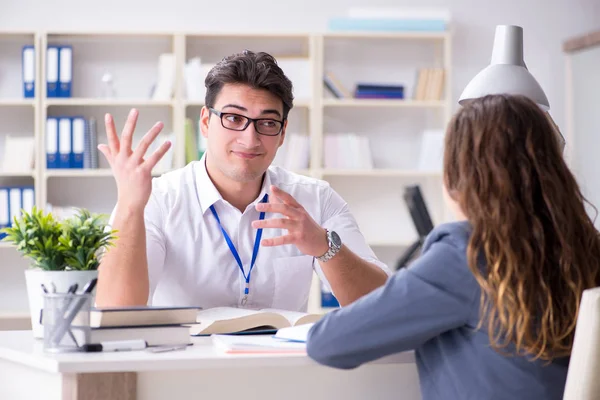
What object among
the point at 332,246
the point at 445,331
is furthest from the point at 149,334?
the point at 332,246

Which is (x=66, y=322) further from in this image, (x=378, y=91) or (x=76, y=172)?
(x=378, y=91)

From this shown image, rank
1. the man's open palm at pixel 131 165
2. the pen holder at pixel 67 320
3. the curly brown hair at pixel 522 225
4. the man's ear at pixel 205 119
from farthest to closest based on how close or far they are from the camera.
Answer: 1. the man's ear at pixel 205 119
2. the man's open palm at pixel 131 165
3. the pen holder at pixel 67 320
4. the curly brown hair at pixel 522 225

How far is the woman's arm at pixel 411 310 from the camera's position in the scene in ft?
4.25

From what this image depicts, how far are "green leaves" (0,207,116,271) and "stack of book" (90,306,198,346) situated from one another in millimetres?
133

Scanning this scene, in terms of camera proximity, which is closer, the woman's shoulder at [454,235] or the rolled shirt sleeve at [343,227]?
the woman's shoulder at [454,235]

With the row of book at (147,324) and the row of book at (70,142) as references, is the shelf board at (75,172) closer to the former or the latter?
the row of book at (70,142)

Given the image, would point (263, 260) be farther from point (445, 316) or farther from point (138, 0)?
point (138, 0)

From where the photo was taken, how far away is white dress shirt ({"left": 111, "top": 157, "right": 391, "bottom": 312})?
229 cm

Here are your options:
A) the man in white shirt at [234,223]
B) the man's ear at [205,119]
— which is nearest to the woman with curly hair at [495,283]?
the man in white shirt at [234,223]

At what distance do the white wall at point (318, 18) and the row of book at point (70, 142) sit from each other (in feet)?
2.05

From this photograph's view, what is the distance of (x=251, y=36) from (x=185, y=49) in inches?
16.0

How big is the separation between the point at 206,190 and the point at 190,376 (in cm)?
93

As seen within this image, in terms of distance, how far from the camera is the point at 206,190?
2359 millimetres

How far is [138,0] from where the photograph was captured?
5.00 metres
